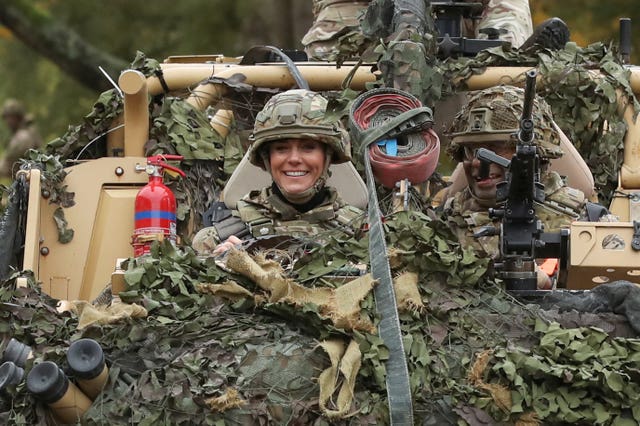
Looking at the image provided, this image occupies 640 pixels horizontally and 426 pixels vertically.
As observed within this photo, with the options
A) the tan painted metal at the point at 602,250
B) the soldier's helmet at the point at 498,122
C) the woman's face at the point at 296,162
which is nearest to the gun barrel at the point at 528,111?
the tan painted metal at the point at 602,250

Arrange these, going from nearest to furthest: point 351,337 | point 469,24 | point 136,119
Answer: point 351,337
point 136,119
point 469,24

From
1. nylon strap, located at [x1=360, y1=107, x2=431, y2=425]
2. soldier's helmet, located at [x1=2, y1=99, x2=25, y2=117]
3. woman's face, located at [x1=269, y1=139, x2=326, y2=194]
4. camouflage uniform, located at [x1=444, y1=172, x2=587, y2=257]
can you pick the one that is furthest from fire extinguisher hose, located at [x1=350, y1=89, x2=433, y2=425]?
soldier's helmet, located at [x1=2, y1=99, x2=25, y2=117]

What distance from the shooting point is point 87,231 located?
9.81 meters

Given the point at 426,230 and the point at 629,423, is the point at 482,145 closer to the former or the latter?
the point at 426,230

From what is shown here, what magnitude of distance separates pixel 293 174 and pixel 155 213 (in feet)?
2.44

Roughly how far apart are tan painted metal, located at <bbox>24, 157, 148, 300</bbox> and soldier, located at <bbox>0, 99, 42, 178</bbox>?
8.67 metres

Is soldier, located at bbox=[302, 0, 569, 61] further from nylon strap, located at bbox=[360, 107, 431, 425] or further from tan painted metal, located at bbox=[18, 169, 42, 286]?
nylon strap, located at bbox=[360, 107, 431, 425]

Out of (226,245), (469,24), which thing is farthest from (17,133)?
(226,245)

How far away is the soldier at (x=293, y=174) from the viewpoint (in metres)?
9.20

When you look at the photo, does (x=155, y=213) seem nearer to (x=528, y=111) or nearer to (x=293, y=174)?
(x=293, y=174)

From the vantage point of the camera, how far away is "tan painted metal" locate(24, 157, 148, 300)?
31.6 feet

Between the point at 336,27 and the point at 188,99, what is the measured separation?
1.52 metres

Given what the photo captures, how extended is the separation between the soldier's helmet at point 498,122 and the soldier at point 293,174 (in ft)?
2.86

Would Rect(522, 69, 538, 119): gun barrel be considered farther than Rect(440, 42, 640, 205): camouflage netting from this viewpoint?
No
